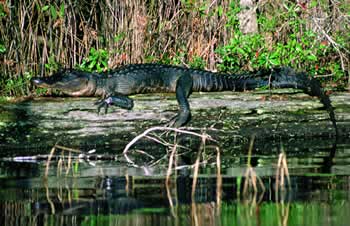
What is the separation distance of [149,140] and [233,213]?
10.4 feet

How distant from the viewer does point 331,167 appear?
745cm

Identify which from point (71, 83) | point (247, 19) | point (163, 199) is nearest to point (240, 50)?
point (247, 19)

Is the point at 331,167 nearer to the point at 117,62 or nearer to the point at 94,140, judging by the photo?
the point at 94,140

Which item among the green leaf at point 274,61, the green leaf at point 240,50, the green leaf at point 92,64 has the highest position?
the green leaf at point 240,50

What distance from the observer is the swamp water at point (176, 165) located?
18.9 ft

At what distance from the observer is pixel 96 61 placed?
11094 millimetres

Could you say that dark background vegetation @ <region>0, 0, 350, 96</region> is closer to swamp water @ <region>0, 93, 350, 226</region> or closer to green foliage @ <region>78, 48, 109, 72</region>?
green foliage @ <region>78, 48, 109, 72</region>

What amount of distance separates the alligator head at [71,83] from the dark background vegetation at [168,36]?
1104 millimetres

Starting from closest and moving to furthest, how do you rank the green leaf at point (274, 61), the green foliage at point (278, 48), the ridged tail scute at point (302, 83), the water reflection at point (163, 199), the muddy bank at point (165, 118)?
the water reflection at point (163, 199), the muddy bank at point (165, 118), the ridged tail scute at point (302, 83), the green leaf at point (274, 61), the green foliage at point (278, 48)

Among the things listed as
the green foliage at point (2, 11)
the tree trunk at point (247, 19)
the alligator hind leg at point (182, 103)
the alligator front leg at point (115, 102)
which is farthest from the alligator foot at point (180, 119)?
the tree trunk at point (247, 19)

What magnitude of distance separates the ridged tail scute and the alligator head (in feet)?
6.05

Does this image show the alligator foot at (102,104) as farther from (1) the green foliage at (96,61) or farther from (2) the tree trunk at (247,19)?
(2) the tree trunk at (247,19)

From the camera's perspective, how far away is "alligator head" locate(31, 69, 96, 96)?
959 centimetres

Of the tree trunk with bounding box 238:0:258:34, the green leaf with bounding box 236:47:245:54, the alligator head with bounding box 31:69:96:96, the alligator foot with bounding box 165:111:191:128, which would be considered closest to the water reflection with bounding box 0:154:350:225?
the alligator foot with bounding box 165:111:191:128
